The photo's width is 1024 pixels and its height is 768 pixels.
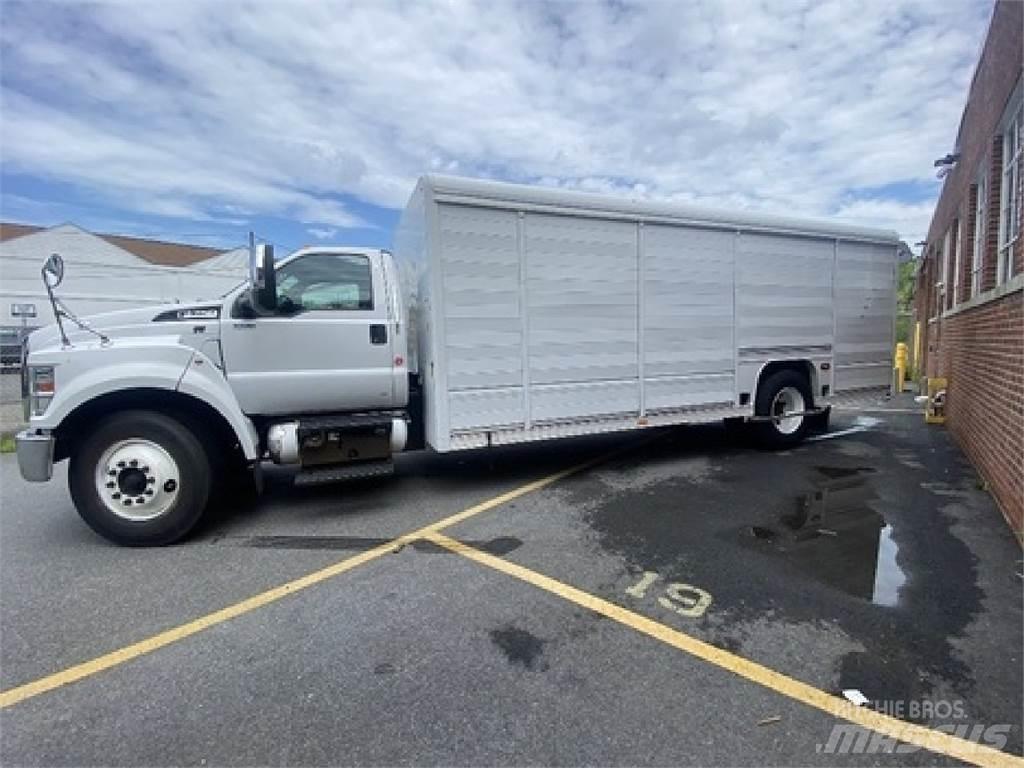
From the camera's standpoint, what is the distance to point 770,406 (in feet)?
24.2

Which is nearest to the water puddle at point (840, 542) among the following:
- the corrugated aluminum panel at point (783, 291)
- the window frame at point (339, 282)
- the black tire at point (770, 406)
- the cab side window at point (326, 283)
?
the black tire at point (770, 406)

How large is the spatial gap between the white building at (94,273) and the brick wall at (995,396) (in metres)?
37.7

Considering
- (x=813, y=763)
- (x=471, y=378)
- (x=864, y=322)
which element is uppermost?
(x=864, y=322)

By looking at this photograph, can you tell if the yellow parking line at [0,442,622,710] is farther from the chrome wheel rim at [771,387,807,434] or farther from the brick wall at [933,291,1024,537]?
the brick wall at [933,291,1024,537]

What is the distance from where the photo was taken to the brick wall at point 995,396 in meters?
4.77

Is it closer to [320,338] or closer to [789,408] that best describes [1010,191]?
[789,408]

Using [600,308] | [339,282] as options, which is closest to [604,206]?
[600,308]

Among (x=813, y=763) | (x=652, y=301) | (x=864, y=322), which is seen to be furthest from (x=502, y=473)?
(x=864, y=322)

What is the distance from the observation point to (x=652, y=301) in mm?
6324

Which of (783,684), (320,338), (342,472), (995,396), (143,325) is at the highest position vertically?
(143,325)

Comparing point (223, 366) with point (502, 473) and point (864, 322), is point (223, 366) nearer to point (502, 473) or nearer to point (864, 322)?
point (502, 473)

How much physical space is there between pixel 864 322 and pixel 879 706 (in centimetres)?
665

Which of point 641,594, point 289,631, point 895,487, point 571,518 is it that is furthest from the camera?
point 895,487

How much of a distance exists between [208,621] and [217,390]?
6.53ft
